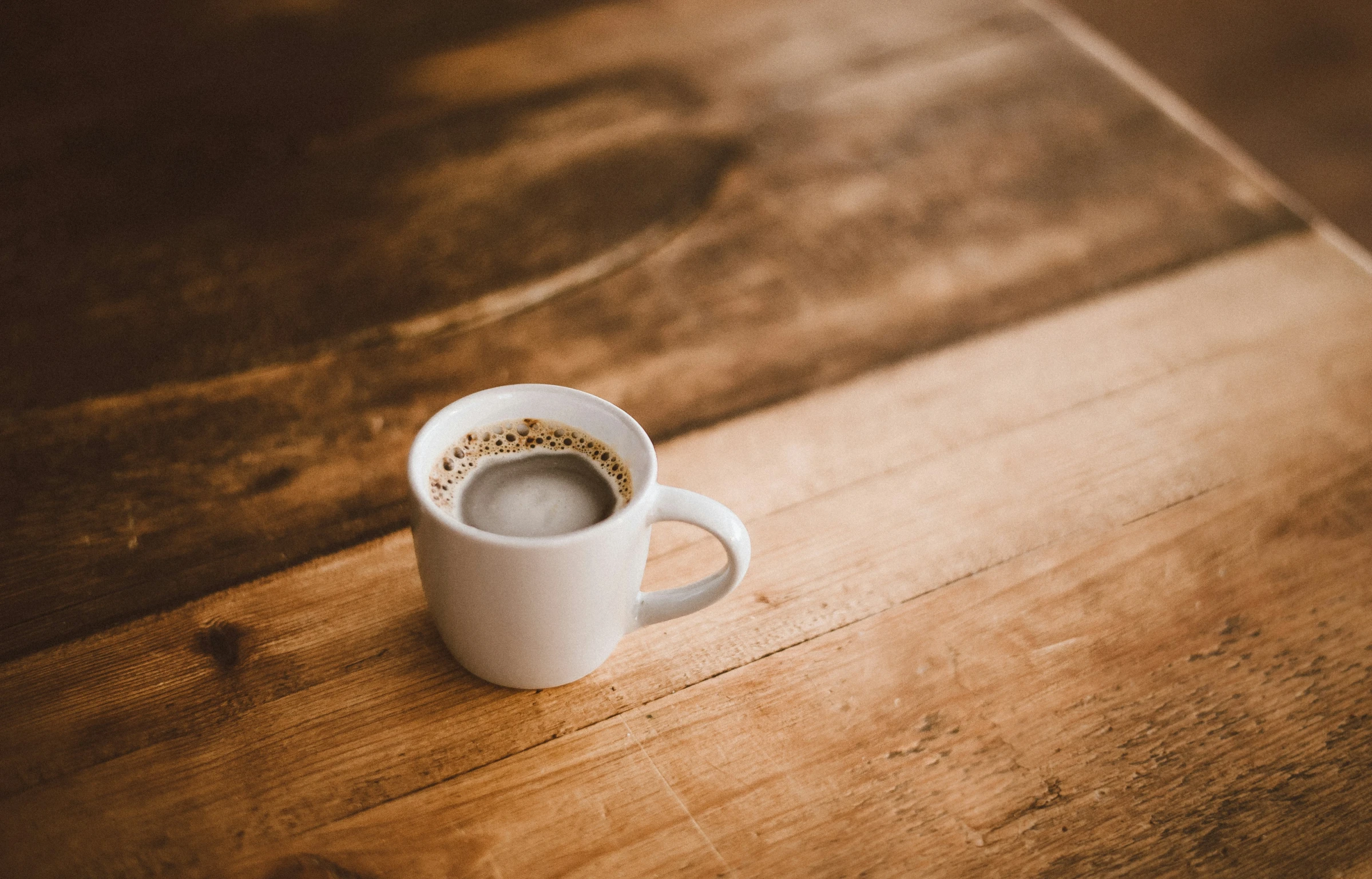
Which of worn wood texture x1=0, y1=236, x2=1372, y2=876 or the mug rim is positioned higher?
the mug rim

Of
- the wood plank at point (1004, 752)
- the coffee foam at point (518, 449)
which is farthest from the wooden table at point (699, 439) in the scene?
the coffee foam at point (518, 449)

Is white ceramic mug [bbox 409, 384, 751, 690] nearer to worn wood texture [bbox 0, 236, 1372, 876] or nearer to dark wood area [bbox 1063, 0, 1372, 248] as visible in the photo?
worn wood texture [bbox 0, 236, 1372, 876]

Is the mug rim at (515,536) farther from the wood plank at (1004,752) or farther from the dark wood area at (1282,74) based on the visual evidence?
the dark wood area at (1282,74)

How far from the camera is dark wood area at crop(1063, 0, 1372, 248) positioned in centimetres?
204

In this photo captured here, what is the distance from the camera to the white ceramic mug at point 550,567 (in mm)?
491

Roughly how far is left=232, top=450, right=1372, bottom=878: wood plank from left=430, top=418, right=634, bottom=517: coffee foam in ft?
0.50

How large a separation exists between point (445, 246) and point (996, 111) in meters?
0.64

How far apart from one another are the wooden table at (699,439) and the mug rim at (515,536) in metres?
0.14

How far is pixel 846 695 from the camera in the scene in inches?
23.4

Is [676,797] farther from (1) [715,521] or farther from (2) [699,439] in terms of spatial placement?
(2) [699,439]

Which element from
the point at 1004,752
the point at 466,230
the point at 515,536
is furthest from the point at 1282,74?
the point at 515,536

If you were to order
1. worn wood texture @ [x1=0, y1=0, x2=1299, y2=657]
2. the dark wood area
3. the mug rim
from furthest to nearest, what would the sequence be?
the dark wood area → worn wood texture @ [x1=0, y1=0, x2=1299, y2=657] → the mug rim

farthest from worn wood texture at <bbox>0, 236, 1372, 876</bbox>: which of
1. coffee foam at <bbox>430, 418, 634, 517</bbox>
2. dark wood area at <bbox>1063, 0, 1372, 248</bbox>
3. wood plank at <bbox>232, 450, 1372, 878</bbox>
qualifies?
dark wood area at <bbox>1063, 0, 1372, 248</bbox>

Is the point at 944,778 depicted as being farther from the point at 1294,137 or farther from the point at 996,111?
the point at 1294,137
